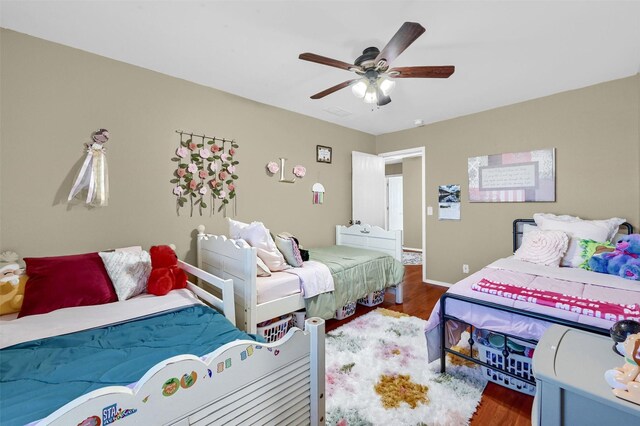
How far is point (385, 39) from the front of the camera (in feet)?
6.74

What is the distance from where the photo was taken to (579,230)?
2.73m

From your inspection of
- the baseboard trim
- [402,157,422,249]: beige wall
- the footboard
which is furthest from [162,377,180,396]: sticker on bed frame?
[402,157,422,249]: beige wall

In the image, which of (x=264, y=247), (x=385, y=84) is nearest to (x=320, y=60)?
(x=385, y=84)

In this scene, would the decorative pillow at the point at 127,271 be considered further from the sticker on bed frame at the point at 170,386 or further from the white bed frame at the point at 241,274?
the sticker on bed frame at the point at 170,386

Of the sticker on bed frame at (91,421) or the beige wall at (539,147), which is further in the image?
the beige wall at (539,147)

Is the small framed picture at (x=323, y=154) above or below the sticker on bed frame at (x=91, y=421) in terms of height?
above

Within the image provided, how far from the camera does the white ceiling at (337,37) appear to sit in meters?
1.75

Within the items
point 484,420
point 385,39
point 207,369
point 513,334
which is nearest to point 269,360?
point 207,369

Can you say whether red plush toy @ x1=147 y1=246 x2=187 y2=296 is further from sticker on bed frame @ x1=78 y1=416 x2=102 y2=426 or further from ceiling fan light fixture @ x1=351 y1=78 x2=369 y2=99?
ceiling fan light fixture @ x1=351 y1=78 x2=369 y2=99

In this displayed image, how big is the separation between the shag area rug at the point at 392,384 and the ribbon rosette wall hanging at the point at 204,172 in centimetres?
180

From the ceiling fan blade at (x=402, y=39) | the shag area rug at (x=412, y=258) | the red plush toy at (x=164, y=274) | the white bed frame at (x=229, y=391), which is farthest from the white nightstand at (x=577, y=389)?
the shag area rug at (x=412, y=258)

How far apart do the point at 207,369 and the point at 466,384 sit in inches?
69.8

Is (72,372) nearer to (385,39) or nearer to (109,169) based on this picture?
(109,169)

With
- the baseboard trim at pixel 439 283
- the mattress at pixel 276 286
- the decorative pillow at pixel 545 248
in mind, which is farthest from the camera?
the baseboard trim at pixel 439 283
